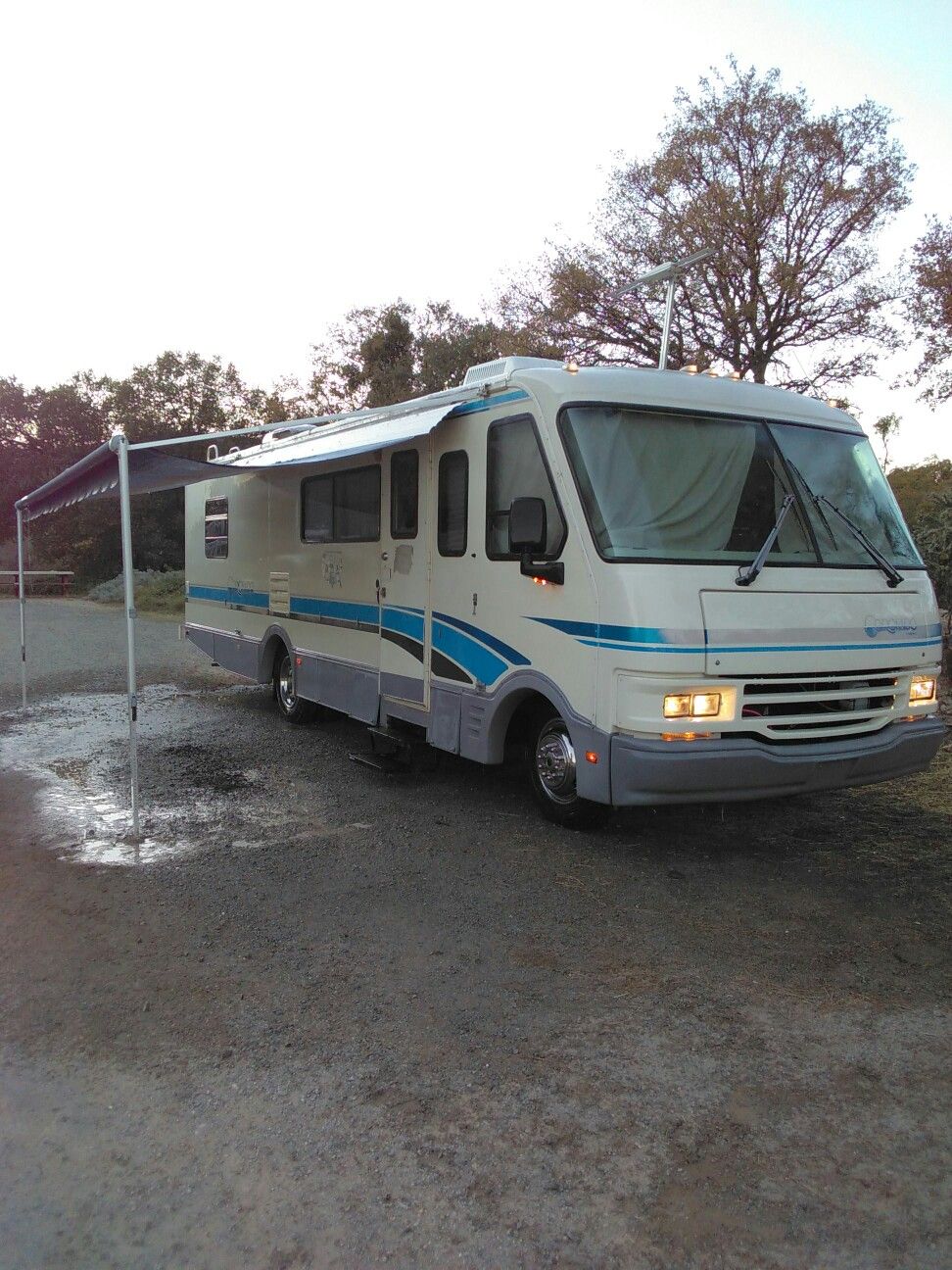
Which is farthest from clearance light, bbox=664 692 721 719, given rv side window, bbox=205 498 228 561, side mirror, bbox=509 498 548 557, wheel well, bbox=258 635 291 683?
rv side window, bbox=205 498 228 561

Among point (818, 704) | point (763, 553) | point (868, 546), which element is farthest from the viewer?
point (868, 546)

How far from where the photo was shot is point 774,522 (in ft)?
17.5

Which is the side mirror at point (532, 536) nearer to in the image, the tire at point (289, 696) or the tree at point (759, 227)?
the tire at point (289, 696)

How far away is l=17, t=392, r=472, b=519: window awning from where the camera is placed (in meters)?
6.25

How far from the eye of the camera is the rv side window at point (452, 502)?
6.15 meters

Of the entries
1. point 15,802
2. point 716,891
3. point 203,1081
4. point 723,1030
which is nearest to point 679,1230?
point 723,1030

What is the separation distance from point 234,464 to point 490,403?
2.59 meters

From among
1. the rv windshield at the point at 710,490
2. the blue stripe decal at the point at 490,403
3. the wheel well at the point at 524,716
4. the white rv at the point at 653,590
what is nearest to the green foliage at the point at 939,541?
the white rv at the point at 653,590

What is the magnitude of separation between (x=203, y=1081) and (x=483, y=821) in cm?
303

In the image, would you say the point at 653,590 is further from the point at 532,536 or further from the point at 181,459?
the point at 181,459

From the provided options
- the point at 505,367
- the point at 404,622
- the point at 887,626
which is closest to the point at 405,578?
the point at 404,622

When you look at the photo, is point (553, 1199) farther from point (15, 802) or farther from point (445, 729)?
point (15, 802)

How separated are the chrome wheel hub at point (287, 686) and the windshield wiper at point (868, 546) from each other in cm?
505

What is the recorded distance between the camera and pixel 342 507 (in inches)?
308
